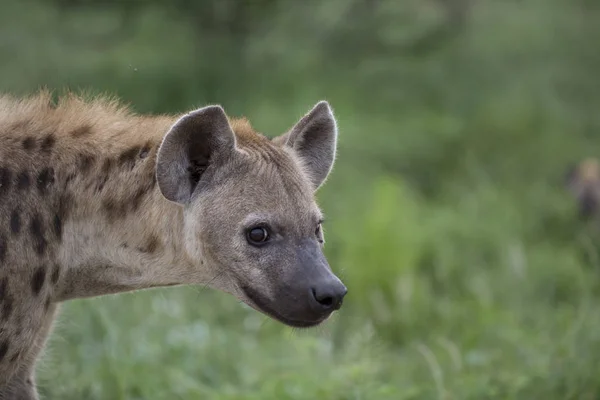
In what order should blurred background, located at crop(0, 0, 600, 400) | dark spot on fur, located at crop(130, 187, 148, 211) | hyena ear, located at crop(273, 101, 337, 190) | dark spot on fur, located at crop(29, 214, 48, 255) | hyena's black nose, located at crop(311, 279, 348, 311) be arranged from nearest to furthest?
hyena's black nose, located at crop(311, 279, 348, 311) → dark spot on fur, located at crop(29, 214, 48, 255) → dark spot on fur, located at crop(130, 187, 148, 211) → hyena ear, located at crop(273, 101, 337, 190) → blurred background, located at crop(0, 0, 600, 400)

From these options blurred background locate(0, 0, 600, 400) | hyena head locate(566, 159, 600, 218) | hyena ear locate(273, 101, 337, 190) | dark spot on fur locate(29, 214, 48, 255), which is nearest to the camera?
dark spot on fur locate(29, 214, 48, 255)

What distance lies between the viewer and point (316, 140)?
3.59m

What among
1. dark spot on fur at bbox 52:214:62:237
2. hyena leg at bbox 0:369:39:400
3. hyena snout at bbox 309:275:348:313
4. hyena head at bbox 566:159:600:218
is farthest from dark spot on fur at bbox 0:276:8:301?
hyena head at bbox 566:159:600:218

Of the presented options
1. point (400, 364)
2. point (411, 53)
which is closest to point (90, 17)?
point (411, 53)

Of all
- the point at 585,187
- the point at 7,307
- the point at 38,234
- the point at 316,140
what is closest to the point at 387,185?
the point at 585,187

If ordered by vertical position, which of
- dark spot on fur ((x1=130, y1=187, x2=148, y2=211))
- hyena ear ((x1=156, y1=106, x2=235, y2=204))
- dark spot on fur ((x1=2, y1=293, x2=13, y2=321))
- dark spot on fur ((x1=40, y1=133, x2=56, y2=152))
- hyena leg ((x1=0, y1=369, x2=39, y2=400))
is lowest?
hyena leg ((x1=0, y1=369, x2=39, y2=400))

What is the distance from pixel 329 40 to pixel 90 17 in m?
1.84

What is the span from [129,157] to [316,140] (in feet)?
1.91

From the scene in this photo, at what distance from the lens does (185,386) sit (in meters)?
4.47

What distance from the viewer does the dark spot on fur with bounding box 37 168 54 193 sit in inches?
128

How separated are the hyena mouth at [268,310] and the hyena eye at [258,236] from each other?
4.7 inches

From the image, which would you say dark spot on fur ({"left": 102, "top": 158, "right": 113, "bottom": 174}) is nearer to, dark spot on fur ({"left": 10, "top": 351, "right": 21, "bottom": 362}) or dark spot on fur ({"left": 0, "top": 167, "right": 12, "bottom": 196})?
dark spot on fur ({"left": 0, "top": 167, "right": 12, "bottom": 196})

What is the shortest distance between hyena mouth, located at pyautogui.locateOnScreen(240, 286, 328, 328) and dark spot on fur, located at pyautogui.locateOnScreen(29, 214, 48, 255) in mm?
523

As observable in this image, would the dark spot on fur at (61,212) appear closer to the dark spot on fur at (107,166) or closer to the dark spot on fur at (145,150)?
the dark spot on fur at (107,166)
